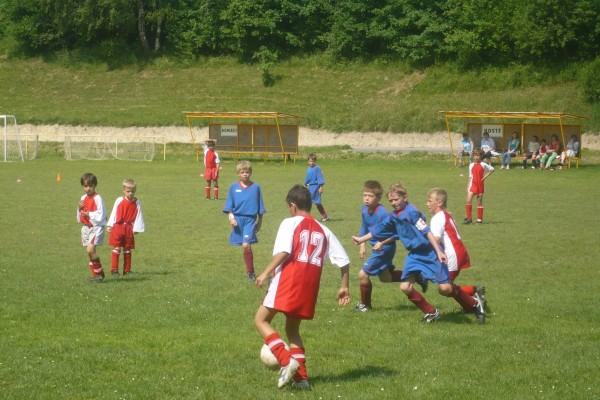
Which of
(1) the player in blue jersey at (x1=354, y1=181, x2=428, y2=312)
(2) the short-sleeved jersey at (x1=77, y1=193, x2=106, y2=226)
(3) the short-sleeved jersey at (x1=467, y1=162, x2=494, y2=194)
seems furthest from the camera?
(3) the short-sleeved jersey at (x1=467, y1=162, x2=494, y2=194)

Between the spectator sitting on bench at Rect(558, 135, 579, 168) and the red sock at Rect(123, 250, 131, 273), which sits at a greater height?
the spectator sitting on bench at Rect(558, 135, 579, 168)

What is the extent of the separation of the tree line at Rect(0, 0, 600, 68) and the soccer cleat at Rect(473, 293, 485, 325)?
2014 inches

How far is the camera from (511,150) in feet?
136

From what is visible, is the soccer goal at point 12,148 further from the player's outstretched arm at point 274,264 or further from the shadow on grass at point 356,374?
the player's outstretched arm at point 274,264

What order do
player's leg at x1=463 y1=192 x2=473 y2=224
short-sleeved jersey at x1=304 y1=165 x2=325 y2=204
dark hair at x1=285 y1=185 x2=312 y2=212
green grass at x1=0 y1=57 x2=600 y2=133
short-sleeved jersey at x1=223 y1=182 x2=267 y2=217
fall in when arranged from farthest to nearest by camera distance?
green grass at x1=0 y1=57 x2=600 y2=133 → short-sleeved jersey at x1=304 y1=165 x2=325 y2=204 → player's leg at x1=463 y1=192 x2=473 y2=224 → short-sleeved jersey at x1=223 y1=182 x2=267 y2=217 → dark hair at x1=285 y1=185 x2=312 y2=212

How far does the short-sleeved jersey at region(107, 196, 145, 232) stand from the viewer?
1263cm

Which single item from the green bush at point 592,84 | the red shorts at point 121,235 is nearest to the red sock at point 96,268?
the red shorts at point 121,235

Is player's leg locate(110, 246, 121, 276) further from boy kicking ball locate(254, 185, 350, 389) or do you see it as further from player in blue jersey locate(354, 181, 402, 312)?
boy kicking ball locate(254, 185, 350, 389)

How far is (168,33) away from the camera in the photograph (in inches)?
2931

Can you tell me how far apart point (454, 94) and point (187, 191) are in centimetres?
3289

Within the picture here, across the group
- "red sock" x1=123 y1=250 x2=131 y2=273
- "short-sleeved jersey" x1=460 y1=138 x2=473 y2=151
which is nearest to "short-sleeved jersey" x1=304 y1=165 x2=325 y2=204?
"red sock" x1=123 y1=250 x2=131 y2=273

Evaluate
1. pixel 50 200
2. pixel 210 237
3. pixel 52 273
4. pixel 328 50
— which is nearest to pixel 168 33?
pixel 328 50

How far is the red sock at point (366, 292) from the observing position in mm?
10336

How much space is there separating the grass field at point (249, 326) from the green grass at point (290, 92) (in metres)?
34.8
